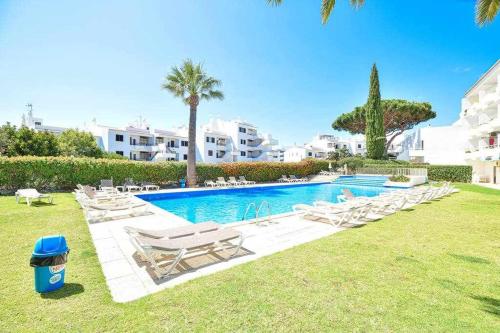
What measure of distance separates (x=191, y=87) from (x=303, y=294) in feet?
70.1

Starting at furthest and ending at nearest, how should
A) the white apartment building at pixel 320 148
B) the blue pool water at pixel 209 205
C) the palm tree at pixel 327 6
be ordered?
the white apartment building at pixel 320 148 → the blue pool water at pixel 209 205 → the palm tree at pixel 327 6

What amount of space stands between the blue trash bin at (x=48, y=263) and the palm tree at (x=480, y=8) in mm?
8199

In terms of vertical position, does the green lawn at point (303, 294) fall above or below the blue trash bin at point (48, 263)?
below

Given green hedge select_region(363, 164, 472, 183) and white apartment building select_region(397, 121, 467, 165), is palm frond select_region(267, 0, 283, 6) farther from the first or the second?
white apartment building select_region(397, 121, 467, 165)

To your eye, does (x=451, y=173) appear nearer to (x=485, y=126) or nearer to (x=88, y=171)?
(x=485, y=126)

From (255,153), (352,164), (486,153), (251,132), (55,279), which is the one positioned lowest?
(55,279)

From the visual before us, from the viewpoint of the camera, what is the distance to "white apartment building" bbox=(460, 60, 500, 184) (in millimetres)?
25408

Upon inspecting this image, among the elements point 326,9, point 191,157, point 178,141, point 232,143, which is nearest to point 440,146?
point 232,143

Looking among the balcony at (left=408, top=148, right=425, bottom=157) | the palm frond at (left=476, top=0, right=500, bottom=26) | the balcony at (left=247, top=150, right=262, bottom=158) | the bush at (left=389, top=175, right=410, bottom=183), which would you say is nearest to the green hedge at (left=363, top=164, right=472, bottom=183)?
the bush at (left=389, top=175, right=410, bottom=183)

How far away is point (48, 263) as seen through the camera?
3.64 m

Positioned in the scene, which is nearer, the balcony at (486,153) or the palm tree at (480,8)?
the palm tree at (480,8)

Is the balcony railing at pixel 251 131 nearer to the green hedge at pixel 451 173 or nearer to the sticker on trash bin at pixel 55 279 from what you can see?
the green hedge at pixel 451 173

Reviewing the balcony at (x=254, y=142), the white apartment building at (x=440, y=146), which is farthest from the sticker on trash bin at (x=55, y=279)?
the balcony at (x=254, y=142)

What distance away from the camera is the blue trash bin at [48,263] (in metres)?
3.62
